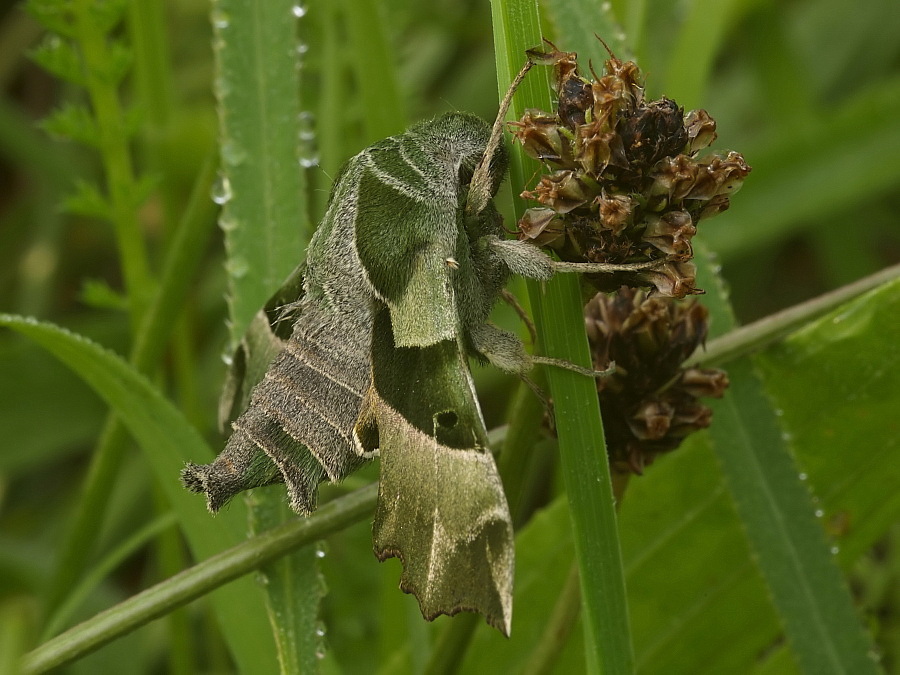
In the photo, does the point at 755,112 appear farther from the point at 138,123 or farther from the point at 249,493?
the point at 249,493

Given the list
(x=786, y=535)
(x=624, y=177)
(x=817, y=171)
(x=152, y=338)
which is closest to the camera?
(x=624, y=177)

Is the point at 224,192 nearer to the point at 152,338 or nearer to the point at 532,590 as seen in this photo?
the point at 152,338

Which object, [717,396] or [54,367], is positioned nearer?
[717,396]

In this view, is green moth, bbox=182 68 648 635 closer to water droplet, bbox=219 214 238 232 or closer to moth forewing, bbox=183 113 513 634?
moth forewing, bbox=183 113 513 634

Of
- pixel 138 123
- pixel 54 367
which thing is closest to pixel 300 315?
pixel 138 123

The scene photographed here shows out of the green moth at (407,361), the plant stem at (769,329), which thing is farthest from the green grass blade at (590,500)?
the plant stem at (769,329)

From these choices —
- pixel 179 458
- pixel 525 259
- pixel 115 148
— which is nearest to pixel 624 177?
pixel 525 259
